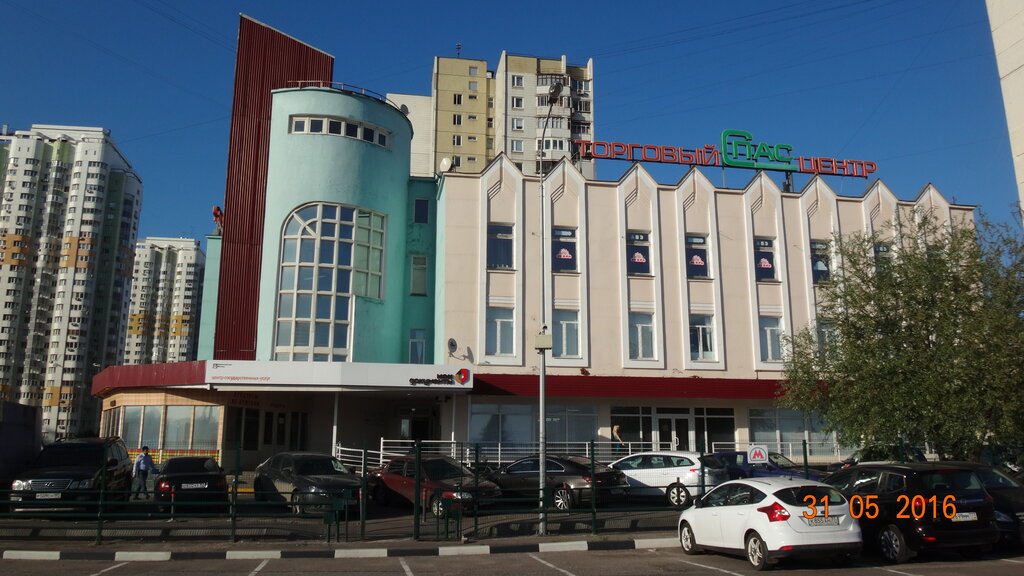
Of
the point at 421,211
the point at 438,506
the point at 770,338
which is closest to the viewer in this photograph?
the point at 438,506

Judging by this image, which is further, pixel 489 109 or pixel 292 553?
pixel 489 109

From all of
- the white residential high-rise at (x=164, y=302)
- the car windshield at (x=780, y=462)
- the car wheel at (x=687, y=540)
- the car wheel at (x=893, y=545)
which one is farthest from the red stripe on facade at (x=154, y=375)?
the white residential high-rise at (x=164, y=302)

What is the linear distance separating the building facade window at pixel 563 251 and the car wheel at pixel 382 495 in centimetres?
1323

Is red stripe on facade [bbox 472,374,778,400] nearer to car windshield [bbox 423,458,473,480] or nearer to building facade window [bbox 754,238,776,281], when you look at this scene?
building facade window [bbox 754,238,776,281]

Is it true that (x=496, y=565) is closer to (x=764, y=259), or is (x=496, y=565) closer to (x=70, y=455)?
(x=70, y=455)

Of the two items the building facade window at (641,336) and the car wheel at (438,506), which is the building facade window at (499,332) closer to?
the building facade window at (641,336)

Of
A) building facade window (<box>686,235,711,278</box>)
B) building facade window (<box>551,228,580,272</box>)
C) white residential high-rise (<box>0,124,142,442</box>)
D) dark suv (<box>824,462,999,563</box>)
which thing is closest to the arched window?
building facade window (<box>551,228,580,272</box>)

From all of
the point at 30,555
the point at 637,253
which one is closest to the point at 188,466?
the point at 30,555

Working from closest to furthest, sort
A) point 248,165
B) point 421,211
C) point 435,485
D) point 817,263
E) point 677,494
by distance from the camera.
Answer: point 435,485 → point 677,494 → point 248,165 → point 817,263 → point 421,211

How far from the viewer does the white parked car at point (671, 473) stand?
18734mm

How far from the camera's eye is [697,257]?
A: 31844 millimetres

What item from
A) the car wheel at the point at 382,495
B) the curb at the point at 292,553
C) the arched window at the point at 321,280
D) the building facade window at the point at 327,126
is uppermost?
the building facade window at the point at 327,126

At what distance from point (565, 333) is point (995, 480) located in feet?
58.0

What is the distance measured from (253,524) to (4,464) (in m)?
10.5
